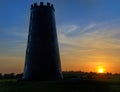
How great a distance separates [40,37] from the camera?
1748 inches

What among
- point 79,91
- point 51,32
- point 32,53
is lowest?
point 79,91

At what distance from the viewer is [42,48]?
44.2 metres

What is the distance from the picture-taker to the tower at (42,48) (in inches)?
1736

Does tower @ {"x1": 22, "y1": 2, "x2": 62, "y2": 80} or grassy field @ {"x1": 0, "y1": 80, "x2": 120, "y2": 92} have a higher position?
tower @ {"x1": 22, "y1": 2, "x2": 62, "y2": 80}

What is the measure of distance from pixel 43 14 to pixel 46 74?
8.23 metres

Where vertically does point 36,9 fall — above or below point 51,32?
above

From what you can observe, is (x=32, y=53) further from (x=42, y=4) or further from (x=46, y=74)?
(x=42, y=4)

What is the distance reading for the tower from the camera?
44.1 meters

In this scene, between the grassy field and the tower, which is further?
the tower

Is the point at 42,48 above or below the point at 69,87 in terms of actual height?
above

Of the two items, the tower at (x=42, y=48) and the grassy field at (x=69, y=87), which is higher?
the tower at (x=42, y=48)

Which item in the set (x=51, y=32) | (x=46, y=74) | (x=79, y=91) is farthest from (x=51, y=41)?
(x=79, y=91)

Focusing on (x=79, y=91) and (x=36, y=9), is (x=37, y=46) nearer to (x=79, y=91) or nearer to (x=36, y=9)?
(x=36, y=9)

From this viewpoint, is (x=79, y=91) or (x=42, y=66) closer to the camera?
(x=79, y=91)
